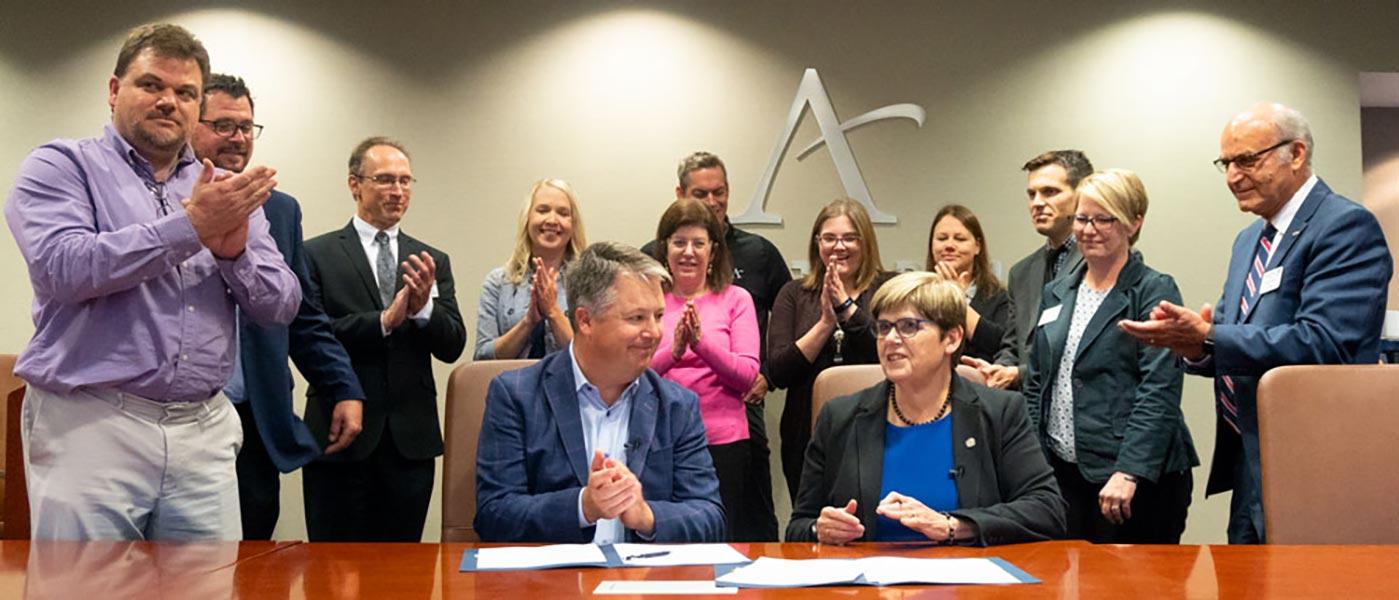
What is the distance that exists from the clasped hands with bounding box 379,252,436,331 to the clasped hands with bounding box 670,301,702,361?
75cm

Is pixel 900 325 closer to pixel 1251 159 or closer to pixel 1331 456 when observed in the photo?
pixel 1331 456

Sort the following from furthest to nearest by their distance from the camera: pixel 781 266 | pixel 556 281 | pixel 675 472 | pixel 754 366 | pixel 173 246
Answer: pixel 781 266 < pixel 556 281 < pixel 754 366 < pixel 675 472 < pixel 173 246

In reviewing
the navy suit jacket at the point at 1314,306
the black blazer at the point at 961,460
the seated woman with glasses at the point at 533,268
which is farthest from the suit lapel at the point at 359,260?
the navy suit jacket at the point at 1314,306

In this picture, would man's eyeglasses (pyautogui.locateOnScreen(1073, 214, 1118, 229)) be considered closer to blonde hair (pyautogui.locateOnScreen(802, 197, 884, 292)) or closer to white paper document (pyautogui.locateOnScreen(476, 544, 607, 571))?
blonde hair (pyautogui.locateOnScreen(802, 197, 884, 292))

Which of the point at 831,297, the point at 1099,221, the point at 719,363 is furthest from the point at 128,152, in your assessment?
the point at 1099,221

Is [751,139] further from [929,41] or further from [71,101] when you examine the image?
[71,101]

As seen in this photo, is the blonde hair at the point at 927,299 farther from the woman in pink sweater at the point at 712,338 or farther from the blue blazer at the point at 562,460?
the woman in pink sweater at the point at 712,338

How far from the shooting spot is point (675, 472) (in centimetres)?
261

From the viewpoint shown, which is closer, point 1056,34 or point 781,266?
point 781,266

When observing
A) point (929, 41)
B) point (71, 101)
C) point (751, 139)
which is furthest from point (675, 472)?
point (71, 101)

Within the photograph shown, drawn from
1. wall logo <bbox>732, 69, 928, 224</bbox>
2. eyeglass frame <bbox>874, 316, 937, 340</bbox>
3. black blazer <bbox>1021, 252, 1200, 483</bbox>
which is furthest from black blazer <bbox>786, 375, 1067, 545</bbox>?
wall logo <bbox>732, 69, 928, 224</bbox>

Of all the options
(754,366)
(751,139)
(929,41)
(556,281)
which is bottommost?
(754,366)

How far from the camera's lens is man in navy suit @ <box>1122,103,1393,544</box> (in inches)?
114

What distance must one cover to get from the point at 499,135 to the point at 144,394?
10.2 feet
